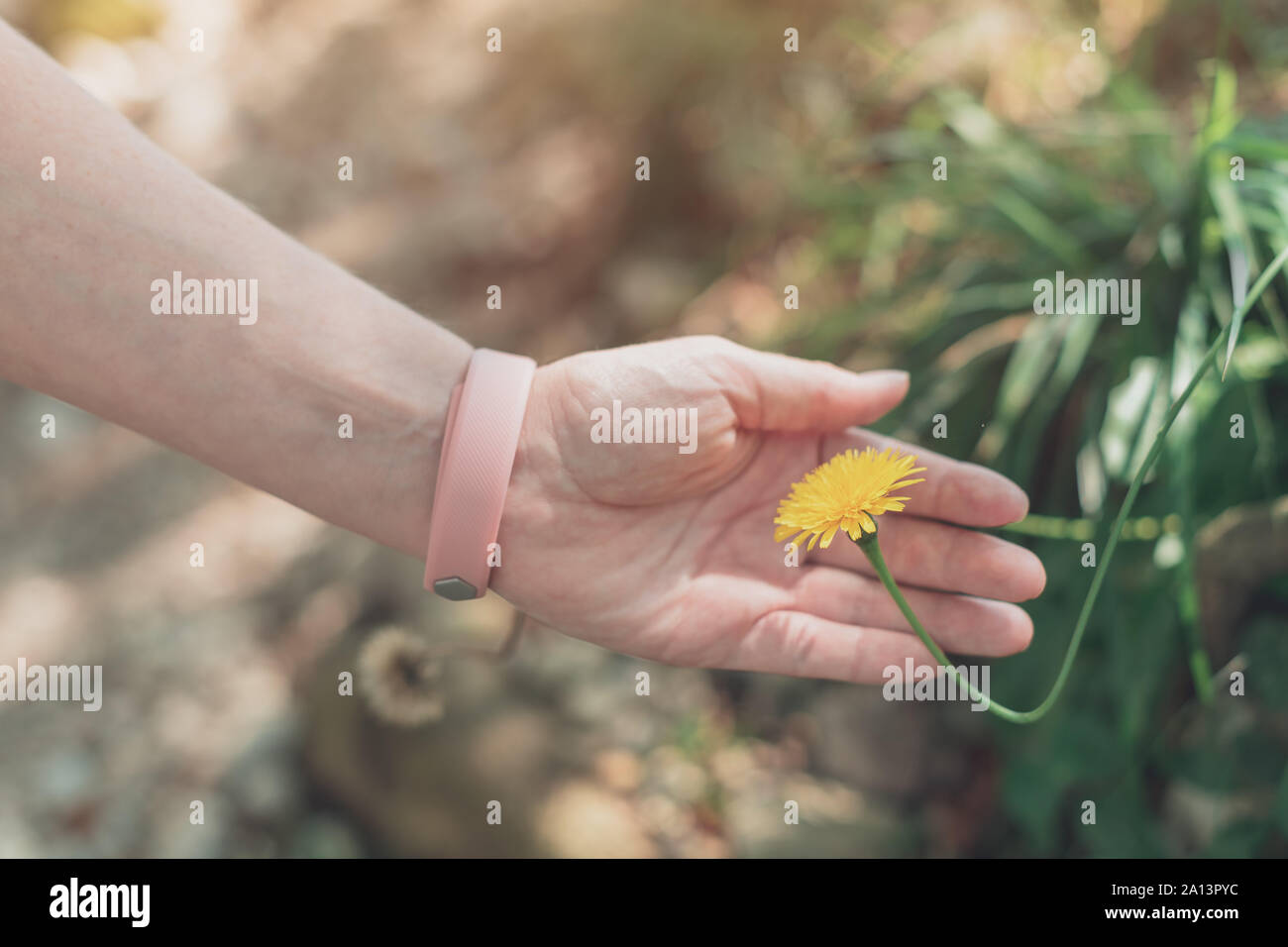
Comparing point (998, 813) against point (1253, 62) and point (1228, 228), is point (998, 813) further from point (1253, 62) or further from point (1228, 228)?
point (1253, 62)

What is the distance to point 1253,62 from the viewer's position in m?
1.55

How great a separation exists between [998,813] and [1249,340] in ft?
2.37

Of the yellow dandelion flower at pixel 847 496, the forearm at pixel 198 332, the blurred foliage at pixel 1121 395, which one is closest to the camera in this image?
the yellow dandelion flower at pixel 847 496

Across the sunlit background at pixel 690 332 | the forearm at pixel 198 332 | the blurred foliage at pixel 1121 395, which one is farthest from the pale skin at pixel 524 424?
the blurred foliage at pixel 1121 395

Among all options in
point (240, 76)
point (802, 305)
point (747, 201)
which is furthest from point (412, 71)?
point (802, 305)

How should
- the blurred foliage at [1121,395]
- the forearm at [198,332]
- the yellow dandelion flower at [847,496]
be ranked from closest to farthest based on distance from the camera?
the yellow dandelion flower at [847,496] → the forearm at [198,332] → the blurred foliage at [1121,395]

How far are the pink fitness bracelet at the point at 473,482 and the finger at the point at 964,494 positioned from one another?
399 mm

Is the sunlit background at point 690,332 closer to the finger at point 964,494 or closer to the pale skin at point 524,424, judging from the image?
the pale skin at point 524,424

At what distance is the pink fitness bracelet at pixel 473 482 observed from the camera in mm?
907

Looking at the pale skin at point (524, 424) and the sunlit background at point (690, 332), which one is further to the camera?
the sunlit background at point (690, 332)

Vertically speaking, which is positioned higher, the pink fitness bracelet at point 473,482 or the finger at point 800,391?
the finger at point 800,391

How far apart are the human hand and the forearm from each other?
0.47ft

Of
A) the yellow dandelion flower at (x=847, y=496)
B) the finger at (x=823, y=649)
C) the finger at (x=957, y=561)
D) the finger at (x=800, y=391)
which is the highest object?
the finger at (x=800, y=391)

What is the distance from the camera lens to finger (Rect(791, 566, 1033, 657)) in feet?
2.89
